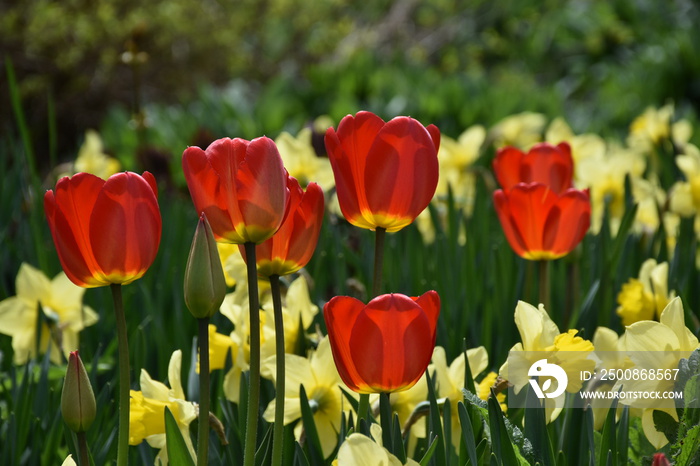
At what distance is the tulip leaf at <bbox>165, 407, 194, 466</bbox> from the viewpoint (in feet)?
2.65

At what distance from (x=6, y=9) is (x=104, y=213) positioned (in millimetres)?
5272

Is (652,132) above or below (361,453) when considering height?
above

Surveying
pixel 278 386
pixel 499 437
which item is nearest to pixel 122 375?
pixel 278 386

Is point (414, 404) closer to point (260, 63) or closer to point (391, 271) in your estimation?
point (391, 271)

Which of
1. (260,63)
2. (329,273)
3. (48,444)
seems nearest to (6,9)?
(260,63)

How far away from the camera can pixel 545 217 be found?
1188 millimetres

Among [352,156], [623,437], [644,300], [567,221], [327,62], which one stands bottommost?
[623,437]

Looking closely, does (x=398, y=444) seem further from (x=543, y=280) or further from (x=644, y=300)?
(x=644, y=300)

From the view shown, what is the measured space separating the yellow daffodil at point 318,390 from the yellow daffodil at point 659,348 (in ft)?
1.15

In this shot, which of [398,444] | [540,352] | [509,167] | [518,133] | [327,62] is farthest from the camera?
[327,62]

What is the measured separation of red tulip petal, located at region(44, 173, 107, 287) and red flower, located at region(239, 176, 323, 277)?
0.17 m

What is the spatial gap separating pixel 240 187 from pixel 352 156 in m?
0.15

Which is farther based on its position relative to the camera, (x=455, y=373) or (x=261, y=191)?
(x=455, y=373)

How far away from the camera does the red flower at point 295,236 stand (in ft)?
2.74
